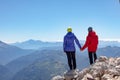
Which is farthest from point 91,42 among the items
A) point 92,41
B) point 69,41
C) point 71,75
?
point 71,75

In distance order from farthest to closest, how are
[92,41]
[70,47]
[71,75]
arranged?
[92,41] → [70,47] → [71,75]

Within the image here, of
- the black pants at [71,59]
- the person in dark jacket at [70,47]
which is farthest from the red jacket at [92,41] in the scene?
the black pants at [71,59]

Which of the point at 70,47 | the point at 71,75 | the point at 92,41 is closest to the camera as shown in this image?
the point at 71,75

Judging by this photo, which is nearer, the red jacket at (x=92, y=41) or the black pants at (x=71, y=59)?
the black pants at (x=71, y=59)

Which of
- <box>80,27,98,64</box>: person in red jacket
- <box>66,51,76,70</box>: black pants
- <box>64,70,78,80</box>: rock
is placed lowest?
<box>64,70,78,80</box>: rock

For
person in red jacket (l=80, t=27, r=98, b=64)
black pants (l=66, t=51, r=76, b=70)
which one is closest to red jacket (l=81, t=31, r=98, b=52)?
person in red jacket (l=80, t=27, r=98, b=64)

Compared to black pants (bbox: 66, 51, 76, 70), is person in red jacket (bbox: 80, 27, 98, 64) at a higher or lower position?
higher

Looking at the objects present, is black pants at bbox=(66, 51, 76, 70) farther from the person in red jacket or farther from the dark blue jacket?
the person in red jacket

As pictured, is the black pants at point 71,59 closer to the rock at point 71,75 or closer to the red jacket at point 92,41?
the rock at point 71,75

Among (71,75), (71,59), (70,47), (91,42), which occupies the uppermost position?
(91,42)

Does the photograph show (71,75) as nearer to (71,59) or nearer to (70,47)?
(71,59)

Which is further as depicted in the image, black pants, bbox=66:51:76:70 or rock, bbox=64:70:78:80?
black pants, bbox=66:51:76:70

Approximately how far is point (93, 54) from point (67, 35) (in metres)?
3.16

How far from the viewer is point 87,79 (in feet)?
59.4
